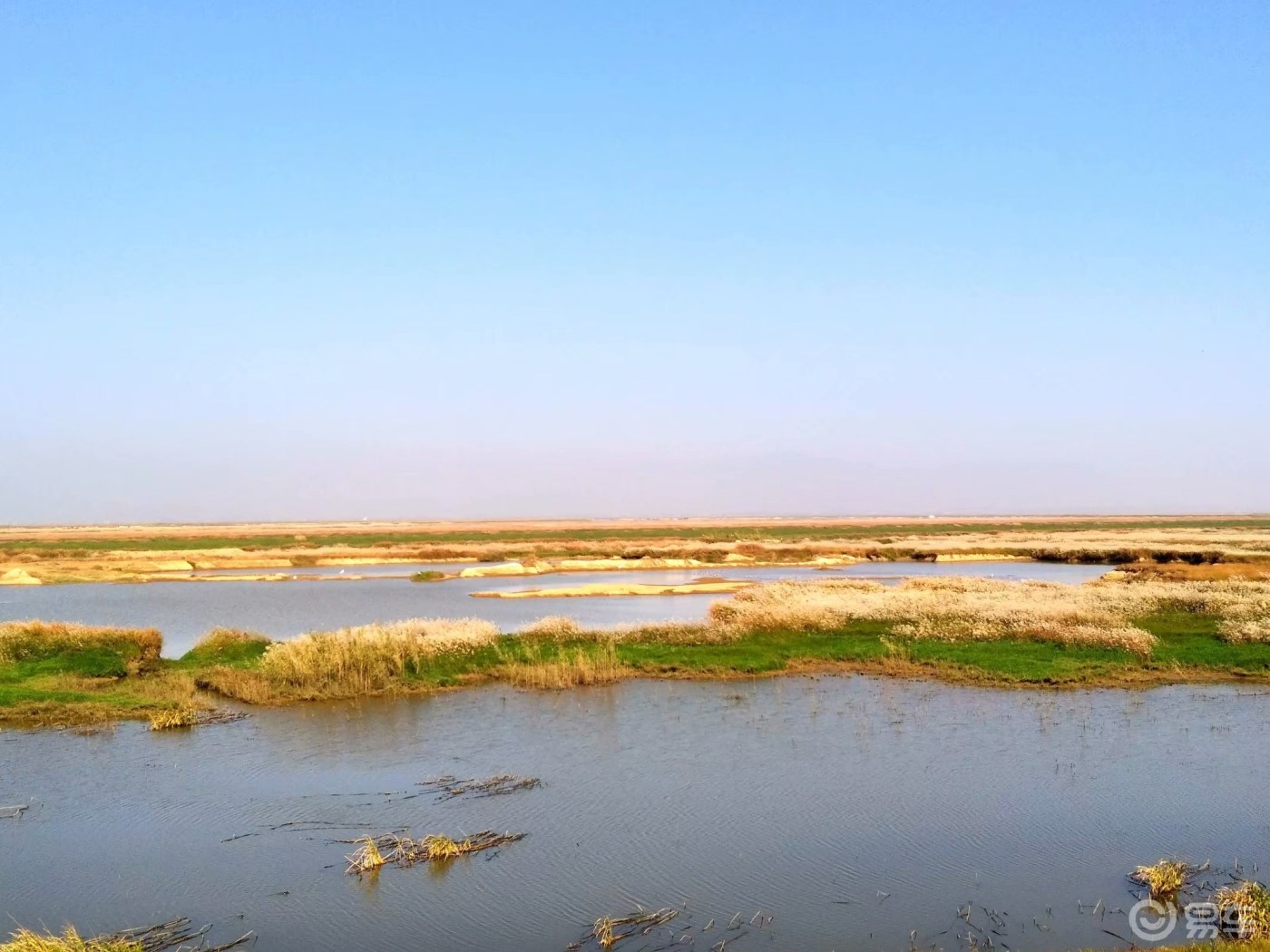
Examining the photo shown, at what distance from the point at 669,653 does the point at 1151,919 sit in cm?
1575

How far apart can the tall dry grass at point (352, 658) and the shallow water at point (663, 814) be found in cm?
149

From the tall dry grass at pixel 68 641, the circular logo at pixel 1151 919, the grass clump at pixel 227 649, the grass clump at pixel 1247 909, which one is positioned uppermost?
the tall dry grass at pixel 68 641

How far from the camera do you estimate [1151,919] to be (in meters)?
9.81

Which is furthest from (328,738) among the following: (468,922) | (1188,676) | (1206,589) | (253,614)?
(1206,589)

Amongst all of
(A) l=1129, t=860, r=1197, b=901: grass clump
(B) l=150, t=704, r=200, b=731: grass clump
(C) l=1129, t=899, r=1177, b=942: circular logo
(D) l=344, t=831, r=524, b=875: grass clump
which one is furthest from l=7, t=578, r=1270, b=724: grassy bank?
(C) l=1129, t=899, r=1177, b=942: circular logo

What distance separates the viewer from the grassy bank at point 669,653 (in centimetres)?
2142

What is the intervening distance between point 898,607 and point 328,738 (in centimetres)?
1811

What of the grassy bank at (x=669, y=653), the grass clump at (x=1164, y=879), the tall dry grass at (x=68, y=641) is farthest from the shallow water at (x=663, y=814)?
the tall dry grass at (x=68, y=641)

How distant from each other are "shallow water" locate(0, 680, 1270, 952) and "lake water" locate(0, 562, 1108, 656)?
1311 centimetres

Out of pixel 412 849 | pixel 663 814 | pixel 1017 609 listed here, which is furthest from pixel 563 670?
pixel 1017 609

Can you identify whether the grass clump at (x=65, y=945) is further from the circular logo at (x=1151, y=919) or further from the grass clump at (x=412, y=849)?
the circular logo at (x=1151, y=919)

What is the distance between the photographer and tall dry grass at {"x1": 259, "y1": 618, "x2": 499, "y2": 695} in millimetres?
21625

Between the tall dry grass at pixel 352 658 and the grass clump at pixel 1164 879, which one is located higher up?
the tall dry grass at pixel 352 658

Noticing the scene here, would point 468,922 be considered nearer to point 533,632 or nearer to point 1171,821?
point 1171,821
